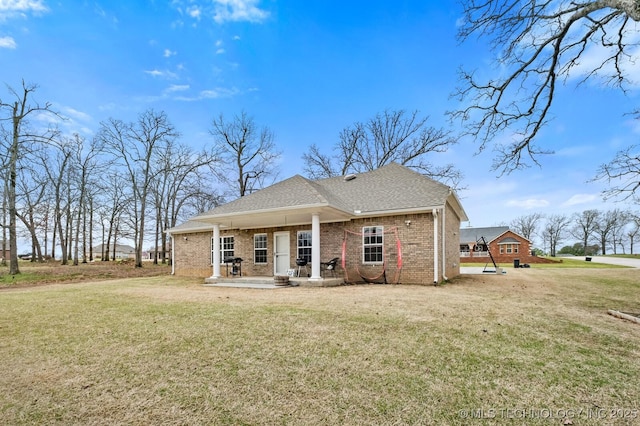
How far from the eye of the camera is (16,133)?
17344mm

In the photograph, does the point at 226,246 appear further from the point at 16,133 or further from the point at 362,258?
the point at 16,133

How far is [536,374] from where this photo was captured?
3801mm

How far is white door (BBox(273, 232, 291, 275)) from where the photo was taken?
48.9 ft

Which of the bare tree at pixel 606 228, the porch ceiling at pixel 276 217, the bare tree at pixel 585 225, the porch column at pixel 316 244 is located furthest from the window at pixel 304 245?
the bare tree at pixel 606 228

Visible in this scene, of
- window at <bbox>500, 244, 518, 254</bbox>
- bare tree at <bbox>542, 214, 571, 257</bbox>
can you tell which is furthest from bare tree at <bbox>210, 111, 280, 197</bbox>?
bare tree at <bbox>542, 214, 571, 257</bbox>

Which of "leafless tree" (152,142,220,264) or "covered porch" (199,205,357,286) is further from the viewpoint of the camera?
"leafless tree" (152,142,220,264)

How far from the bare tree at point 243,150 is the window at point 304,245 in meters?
17.3

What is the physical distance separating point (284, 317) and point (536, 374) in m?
4.09

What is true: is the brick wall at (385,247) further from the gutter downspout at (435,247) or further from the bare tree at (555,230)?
the bare tree at (555,230)

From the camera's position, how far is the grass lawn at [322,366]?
309 centimetres

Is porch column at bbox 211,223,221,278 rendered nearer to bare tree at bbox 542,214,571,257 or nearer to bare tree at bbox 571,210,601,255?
bare tree at bbox 571,210,601,255

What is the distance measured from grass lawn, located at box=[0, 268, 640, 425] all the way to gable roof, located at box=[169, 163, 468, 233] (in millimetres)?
5405

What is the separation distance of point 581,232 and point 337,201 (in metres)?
78.4

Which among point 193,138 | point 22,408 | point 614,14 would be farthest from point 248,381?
point 193,138
